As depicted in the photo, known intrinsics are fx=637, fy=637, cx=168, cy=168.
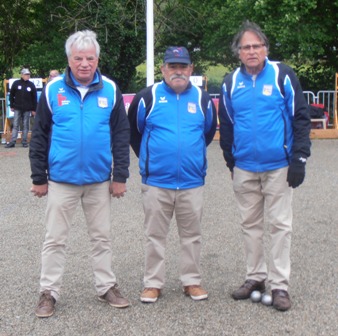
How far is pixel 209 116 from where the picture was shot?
4.79 m

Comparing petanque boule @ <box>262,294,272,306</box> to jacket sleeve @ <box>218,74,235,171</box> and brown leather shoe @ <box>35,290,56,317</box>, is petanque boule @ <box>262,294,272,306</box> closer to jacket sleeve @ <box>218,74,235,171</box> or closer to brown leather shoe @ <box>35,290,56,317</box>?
jacket sleeve @ <box>218,74,235,171</box>

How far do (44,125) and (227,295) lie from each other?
72.9 inches

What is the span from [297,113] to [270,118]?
0.20m

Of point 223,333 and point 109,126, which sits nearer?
point 223,333

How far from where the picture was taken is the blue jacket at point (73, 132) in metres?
4.36

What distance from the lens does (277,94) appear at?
4.45 metres

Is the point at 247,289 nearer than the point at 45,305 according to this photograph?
No

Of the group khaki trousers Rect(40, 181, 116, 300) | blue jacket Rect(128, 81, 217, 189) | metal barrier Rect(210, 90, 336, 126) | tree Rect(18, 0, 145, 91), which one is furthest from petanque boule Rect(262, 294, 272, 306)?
tree Rect(18, 0, 145, 91)

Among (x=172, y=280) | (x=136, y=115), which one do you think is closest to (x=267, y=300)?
(x=172, y=280)

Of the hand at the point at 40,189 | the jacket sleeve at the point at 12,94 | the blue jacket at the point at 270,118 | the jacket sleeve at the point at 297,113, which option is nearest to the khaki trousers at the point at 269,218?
the blue jacket at the point at 270,118

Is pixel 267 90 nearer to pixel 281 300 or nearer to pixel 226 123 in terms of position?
pixel 226 123

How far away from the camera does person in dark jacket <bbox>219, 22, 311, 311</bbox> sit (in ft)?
14.6

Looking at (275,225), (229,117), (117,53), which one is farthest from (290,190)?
(117,53)

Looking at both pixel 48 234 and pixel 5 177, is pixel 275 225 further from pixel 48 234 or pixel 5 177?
pixel 5 177
